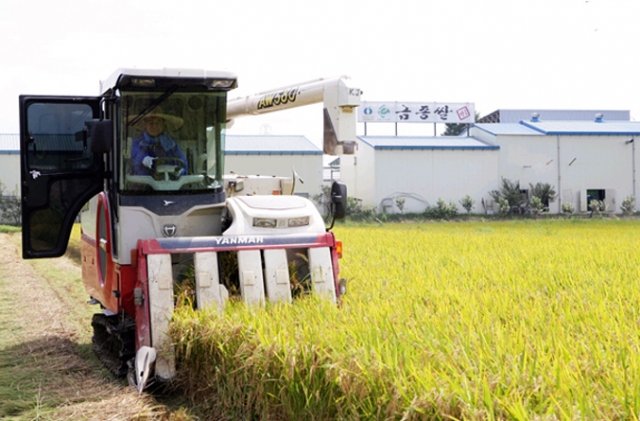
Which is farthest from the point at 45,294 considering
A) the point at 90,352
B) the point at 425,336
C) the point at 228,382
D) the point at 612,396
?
the point at 612,396

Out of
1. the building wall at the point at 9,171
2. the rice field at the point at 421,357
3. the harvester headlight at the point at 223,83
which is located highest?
the building wall at the point at 9,171

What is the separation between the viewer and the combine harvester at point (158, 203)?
539cm

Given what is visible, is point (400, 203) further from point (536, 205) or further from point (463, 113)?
point (463, 113)

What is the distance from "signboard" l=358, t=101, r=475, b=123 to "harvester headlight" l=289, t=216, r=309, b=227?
41155 mm

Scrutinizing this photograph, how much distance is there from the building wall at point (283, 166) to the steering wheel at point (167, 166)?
30.3 meters

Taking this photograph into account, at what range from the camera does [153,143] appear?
578 cm

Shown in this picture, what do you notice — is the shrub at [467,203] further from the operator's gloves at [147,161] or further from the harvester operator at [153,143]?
the operator's gloves at [147,161]

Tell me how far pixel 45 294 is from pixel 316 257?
22.7ft

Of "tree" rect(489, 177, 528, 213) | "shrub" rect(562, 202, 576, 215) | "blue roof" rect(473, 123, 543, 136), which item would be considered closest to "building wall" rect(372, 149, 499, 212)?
"tree" rect(489, 177, 528, 213)

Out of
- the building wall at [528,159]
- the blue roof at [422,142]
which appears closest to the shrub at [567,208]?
the building wall at [528,159]

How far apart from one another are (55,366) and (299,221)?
280 cm

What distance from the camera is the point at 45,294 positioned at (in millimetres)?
10664

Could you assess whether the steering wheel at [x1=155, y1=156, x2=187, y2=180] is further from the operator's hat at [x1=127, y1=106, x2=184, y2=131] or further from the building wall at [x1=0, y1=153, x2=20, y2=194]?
the building wall at [x1=0, y1=153, x2=20, y2=194]

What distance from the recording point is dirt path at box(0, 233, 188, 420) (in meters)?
4.66
